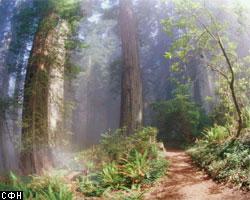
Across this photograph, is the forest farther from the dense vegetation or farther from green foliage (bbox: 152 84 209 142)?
green foliage (bbox: 152 84 209 142)

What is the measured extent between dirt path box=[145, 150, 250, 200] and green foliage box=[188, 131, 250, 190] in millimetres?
233

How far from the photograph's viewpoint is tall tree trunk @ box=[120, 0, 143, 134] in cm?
1296

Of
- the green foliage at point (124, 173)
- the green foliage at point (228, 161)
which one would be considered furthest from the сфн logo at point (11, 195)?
the green foliage at point (228, 161)

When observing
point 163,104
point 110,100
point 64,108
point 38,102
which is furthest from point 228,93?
point 110,100

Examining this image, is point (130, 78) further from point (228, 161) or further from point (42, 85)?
point (228, 161)

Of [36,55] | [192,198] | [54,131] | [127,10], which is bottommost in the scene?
[192,198]

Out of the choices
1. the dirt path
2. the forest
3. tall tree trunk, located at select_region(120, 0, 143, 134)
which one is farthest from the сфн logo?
tall tree trunk, located at select_region(120, 0, 143, 134)

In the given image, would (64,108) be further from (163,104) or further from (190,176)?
(163,104)

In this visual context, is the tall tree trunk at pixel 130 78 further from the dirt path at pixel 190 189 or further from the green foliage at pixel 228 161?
the dirt path at pixel 190 189

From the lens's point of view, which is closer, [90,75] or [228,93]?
[228,93]

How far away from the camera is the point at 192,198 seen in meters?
6.17

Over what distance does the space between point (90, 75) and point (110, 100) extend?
4254 millimetres

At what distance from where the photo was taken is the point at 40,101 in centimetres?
915

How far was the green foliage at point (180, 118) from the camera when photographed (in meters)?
18.3
